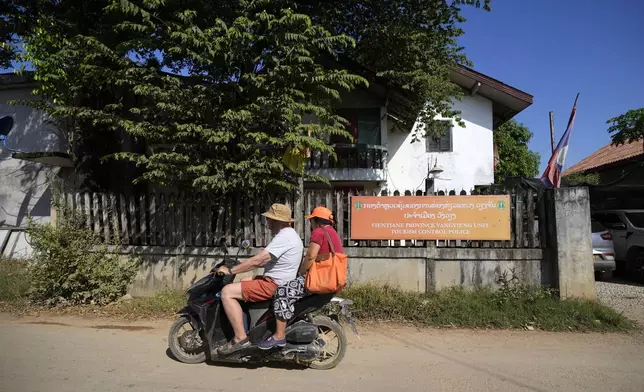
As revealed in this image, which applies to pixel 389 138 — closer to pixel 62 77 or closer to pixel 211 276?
pixel 62 77

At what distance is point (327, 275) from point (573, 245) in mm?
4268

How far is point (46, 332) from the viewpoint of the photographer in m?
5.59

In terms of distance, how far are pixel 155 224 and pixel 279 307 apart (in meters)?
4.17

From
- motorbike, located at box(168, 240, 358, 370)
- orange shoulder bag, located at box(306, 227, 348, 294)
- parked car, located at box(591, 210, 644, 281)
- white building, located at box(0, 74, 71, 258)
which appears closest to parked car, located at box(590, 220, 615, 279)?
parked car, located at box(591, 210, 644, 281)

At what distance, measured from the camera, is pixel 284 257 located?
4242 millimetres

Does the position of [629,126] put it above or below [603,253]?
above

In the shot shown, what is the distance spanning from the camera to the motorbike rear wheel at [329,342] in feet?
14.2

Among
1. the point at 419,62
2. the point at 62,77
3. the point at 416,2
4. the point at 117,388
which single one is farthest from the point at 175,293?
the point at 416,2

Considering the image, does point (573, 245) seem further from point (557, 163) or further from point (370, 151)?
point (370, 151)

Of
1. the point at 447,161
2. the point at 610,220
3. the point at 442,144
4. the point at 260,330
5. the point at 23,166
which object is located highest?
the point at 442,144

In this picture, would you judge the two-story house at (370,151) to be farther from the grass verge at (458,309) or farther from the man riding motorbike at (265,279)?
the man riding motorbike at (265,279)

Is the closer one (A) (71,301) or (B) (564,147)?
(A) (71,301)

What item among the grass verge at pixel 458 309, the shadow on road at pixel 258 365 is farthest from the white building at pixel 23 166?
the shadow on road at pixel 258 365

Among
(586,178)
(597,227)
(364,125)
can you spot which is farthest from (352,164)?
(586,178)
